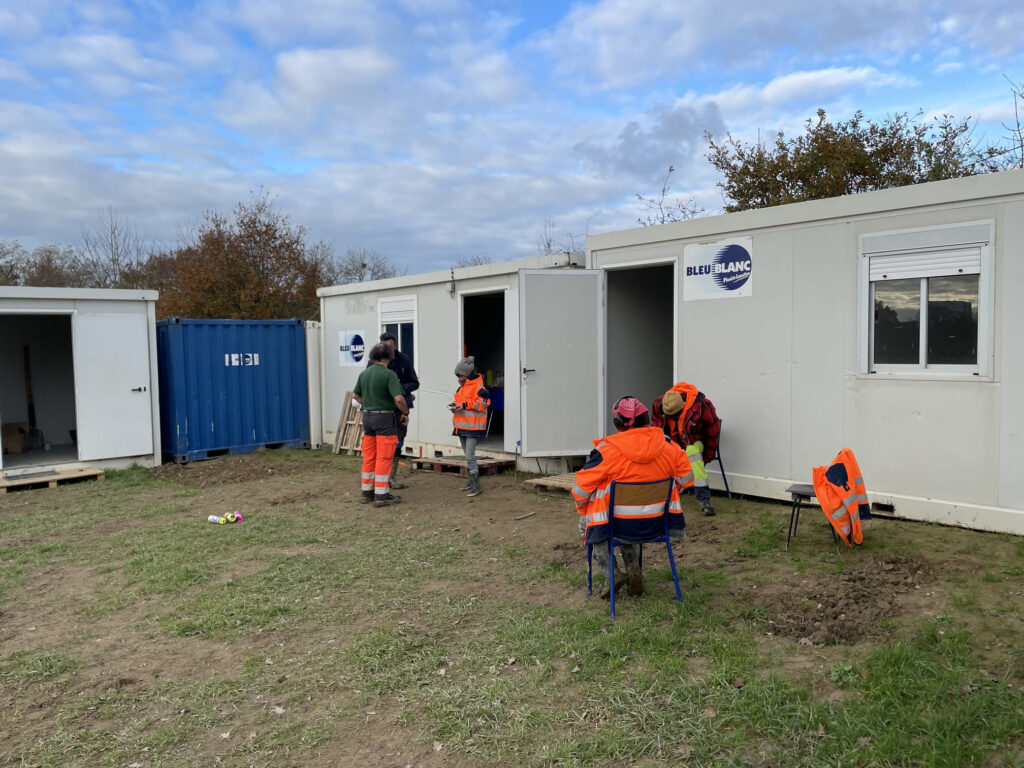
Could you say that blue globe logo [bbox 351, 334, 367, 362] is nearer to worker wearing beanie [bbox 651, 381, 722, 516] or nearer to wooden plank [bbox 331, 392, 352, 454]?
wooden plank [bbox 331, 392, 352, 454]

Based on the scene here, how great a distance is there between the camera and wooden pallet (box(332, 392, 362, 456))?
12.2 m

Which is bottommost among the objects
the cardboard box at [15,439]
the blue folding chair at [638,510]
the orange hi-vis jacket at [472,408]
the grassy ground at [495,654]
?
the grassy ground at [495,654]

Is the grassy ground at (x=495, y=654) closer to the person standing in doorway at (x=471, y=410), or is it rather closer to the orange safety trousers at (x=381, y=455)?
the orange safety trousers at (x=381, y=455)

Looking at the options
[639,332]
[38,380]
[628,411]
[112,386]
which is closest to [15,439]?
[38,380]

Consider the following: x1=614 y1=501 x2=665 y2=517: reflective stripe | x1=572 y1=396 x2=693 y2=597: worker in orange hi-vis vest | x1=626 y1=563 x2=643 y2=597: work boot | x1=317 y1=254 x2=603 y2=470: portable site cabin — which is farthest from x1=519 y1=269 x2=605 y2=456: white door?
x1=614 y1=501 x2=665 y2=517: reflective stripe

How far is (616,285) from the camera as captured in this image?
30.3ft

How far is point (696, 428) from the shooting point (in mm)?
6992

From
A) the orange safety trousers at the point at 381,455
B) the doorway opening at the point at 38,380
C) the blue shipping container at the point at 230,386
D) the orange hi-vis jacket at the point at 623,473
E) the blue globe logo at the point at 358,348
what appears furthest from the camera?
the doorway opening at the point at 38,380

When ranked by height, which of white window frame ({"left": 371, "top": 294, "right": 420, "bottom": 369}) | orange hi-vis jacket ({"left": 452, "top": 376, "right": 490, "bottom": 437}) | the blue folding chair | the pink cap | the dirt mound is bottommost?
the dirt mound

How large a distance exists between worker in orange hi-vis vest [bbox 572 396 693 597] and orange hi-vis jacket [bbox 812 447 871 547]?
1586 millimetres

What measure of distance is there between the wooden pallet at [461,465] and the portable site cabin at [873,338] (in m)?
2.93

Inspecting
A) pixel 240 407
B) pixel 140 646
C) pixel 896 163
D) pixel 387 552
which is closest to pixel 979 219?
pixel 387 552

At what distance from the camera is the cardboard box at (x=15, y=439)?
474 inches

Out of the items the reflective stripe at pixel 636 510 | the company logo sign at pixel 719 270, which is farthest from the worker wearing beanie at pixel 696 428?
the reflective stripe at pixel 636 510
